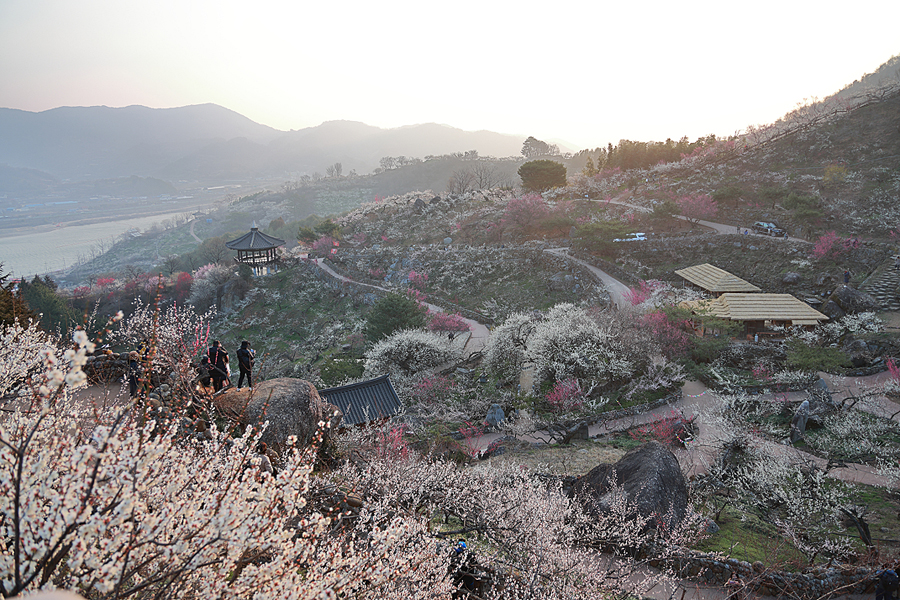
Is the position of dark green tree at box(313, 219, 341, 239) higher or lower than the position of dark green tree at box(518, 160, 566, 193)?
lower

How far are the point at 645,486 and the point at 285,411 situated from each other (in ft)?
21.5

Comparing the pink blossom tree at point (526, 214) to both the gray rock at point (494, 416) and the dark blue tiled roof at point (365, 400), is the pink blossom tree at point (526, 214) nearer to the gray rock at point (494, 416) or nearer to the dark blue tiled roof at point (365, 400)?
the gray rock at point (494, 416)

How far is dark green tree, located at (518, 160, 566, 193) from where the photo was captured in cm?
4888

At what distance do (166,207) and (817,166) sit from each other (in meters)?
166

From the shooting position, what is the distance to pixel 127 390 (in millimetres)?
9578

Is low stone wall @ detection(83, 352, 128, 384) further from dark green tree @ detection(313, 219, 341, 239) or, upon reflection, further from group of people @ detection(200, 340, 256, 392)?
dark green tree @ detection(313, 219, 341, 239)

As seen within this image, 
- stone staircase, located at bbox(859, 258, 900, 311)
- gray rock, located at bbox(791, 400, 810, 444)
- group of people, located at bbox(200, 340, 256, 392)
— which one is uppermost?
group of people, located at bbox(200, 340, 256, 392)

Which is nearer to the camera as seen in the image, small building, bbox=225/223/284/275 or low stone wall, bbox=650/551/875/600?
low stone wall, bbox=650/551/875/600

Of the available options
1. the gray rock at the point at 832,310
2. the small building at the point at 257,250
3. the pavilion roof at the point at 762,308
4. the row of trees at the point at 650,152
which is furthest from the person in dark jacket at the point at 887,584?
the row of trees at the point at 650,152

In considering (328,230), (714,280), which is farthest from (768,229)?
(328,230)

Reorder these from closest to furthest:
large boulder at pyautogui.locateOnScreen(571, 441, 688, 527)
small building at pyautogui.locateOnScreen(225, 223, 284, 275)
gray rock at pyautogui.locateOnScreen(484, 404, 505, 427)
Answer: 1. large boulder at pyautogui.locateOnScreen(571, 441, 688, 527)
2. gray rock at pyautogui.locateOnScreen(484, 404, 505, 427)
3. small building at pyautogui.locateOnScreen(225, 223, 284, 275)

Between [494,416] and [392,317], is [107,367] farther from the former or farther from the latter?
[392,317]

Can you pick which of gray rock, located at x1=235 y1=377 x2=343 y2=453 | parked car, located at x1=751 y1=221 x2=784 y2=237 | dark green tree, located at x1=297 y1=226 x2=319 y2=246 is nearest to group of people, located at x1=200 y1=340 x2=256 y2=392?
gray rock, located at x1=235 y1=377 x2=343 y2=453

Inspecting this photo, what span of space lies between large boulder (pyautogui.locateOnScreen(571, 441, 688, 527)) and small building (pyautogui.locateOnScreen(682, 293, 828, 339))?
12.7 m
